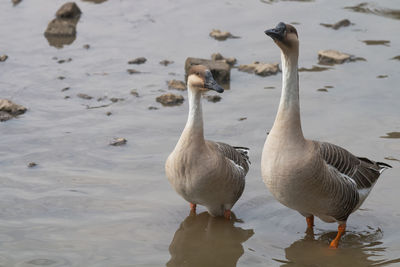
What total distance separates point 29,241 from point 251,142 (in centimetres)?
373

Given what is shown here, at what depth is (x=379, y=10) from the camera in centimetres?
1428

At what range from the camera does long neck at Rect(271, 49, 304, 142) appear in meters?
6.81

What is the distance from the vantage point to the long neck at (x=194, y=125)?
24.3ft

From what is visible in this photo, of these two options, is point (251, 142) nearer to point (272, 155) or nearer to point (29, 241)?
point (272, 155)

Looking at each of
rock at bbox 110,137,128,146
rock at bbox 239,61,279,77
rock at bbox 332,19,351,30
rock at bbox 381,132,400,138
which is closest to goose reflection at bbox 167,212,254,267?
rock at bbox 110,137,128,146

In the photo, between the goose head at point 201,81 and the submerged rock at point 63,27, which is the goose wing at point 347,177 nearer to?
the goose head at point 201,81

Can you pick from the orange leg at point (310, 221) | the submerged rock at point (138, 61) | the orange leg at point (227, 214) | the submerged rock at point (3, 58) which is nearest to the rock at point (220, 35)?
the submerged rock at point (138, 61)

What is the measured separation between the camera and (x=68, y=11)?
1463 cm

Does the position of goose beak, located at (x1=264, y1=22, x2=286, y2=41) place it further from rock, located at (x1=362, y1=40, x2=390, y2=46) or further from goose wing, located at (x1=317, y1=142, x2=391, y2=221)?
rock, located at (x1=362, y1=40, x2=390, y2=46)

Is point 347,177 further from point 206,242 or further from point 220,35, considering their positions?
point 220,35

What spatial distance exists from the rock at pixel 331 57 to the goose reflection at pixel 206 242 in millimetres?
5200

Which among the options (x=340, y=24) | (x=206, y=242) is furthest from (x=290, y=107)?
(x=340, y=24)

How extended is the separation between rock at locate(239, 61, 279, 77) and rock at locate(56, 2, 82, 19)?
4579 millimetres

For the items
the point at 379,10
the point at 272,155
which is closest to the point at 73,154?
the point at 272,155
